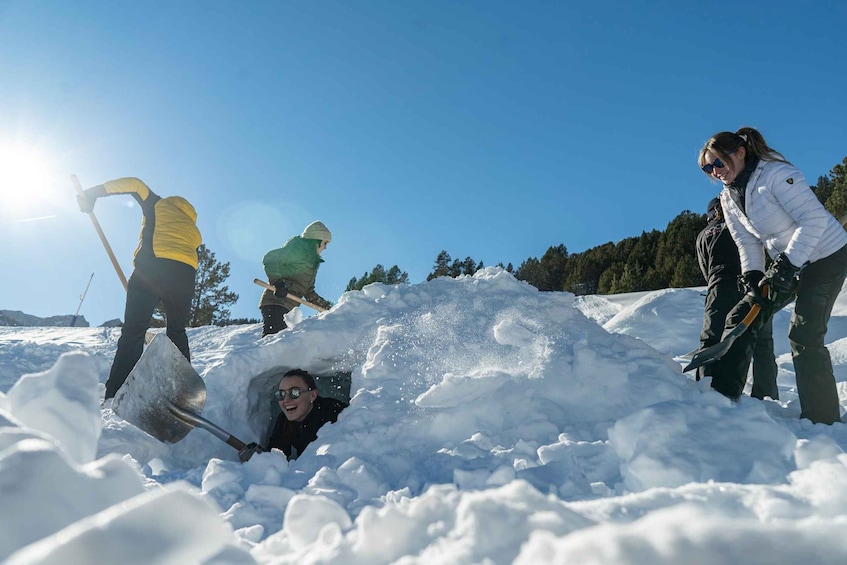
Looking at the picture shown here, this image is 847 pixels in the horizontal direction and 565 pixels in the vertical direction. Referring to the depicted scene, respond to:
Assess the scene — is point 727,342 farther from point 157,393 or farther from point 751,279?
point 157,393

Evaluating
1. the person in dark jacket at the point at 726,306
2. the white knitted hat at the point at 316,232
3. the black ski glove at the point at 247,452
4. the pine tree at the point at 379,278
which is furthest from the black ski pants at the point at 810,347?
the pine tree at the point at 379,278

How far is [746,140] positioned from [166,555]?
11.1ft

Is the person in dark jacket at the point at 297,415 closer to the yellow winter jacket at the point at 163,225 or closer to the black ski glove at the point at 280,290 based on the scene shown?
the yellow winter jacket at the point at 163,225

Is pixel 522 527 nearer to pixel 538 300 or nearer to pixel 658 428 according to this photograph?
pixel 658 428

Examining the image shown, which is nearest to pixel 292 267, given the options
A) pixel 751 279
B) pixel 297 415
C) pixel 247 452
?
pixel 297 415

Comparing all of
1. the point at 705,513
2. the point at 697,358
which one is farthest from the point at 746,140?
the point at 705,513

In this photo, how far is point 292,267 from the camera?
6.25 m

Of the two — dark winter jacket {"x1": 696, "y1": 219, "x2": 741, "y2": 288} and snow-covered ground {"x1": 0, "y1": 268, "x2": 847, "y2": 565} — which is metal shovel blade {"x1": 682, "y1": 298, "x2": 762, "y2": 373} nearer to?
snow-covered ground {"x1": 0, "y1": 268, "x2": 847, "y2": 565}

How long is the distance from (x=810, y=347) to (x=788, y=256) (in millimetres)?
514

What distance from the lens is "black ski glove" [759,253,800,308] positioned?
9.11 feet

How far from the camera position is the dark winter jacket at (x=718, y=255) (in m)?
3.85

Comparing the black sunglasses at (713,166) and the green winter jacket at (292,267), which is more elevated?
the black sunglasses at (713,166)

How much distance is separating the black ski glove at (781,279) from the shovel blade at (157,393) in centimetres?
353

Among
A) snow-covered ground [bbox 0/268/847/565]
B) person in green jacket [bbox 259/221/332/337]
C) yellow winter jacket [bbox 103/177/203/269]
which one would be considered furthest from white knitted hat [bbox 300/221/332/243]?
snow-covered ground [bbox 0/268/847/565]
